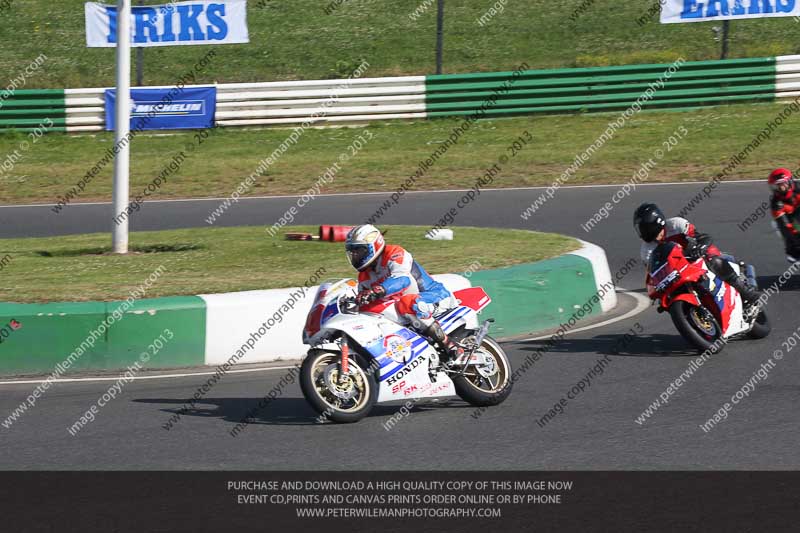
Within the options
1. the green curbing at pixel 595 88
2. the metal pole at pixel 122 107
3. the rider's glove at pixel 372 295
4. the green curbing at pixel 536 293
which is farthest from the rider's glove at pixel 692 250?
the green curbing at pixel 595 88

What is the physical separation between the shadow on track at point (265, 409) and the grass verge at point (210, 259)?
2.10 meters

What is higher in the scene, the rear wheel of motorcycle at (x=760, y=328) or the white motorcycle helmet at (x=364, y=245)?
the white motorcycle helmet at (x=364, y=245)

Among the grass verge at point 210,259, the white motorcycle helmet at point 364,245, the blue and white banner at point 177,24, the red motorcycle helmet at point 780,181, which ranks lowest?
the blue and white banner at point 177,24

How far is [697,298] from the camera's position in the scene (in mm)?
10531

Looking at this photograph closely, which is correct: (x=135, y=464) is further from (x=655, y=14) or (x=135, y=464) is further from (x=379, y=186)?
(x=655, y=14)

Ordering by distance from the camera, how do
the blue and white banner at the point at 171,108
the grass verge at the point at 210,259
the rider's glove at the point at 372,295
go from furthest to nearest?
the blue and white banner at the point at 171,108 → the grass verge at the point at 210,259 → the rider's glove at the point at 372,295

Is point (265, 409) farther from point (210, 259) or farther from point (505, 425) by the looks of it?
point (210, 259)

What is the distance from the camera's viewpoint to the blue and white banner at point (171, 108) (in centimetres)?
2556

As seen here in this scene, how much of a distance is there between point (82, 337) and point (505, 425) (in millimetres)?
3755

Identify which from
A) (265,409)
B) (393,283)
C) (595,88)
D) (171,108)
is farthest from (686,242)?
(171,108)

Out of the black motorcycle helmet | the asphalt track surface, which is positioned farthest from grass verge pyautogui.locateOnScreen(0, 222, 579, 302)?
the black motorcycle helmet

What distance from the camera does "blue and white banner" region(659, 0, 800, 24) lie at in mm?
27812

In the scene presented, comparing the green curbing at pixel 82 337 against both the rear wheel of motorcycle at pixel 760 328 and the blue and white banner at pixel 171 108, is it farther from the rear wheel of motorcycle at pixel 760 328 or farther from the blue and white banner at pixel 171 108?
the blue and white banner at pixel 171 108
